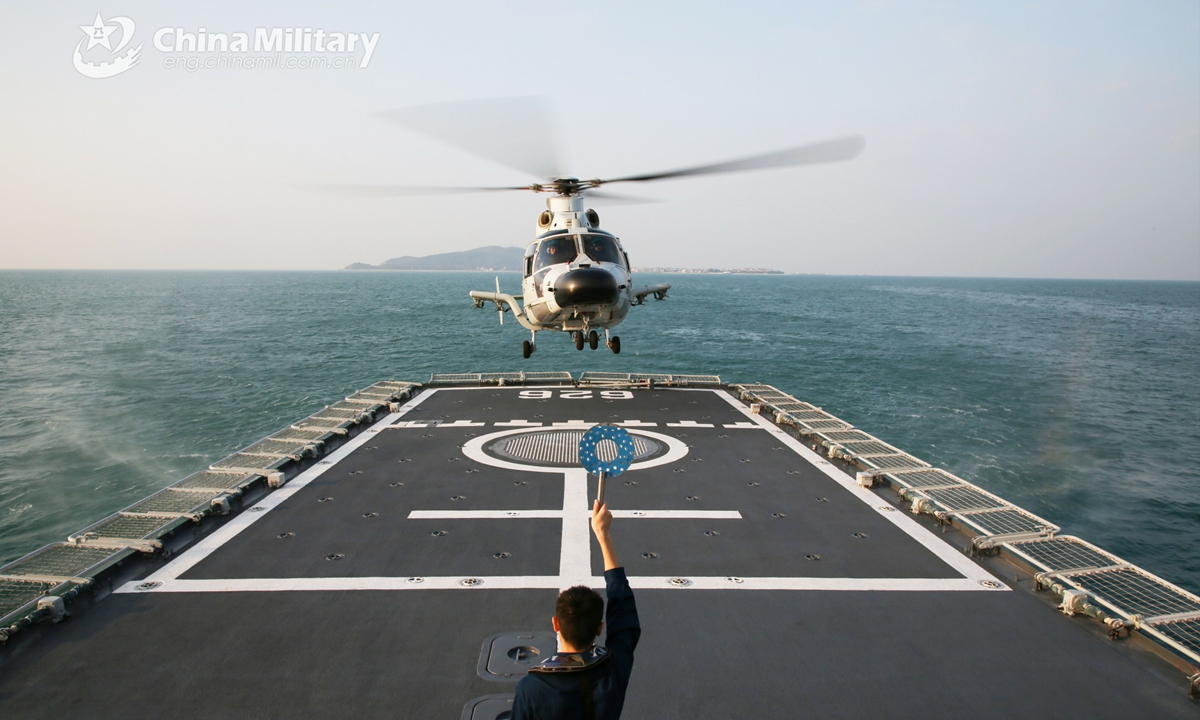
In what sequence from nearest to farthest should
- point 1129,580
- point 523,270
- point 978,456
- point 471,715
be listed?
point 471,715
point 1129,580
point 523,270
point 978,456

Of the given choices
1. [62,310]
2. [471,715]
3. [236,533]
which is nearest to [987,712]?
[471,715]

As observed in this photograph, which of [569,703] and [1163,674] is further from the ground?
[569,703]

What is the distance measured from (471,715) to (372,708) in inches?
51.9

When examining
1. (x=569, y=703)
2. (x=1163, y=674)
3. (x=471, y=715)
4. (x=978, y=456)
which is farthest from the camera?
(x=978, y=456)

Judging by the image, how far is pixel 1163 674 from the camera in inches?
341

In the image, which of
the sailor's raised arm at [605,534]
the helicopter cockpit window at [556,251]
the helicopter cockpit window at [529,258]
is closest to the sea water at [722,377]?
the helicopter cockpit window at [529,258]

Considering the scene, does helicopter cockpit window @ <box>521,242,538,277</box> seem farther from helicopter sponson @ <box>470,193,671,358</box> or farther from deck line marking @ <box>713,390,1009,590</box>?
deck line marking @ <box>713,390,1009,590</box>

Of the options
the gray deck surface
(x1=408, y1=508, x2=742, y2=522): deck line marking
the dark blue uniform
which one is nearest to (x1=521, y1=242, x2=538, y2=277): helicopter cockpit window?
the gray deck surface

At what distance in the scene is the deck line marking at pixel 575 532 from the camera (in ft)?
37.9

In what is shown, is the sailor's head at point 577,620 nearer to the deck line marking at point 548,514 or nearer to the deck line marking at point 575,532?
the deck line marking at point 575,532

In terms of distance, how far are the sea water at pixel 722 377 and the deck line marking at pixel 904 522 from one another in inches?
563

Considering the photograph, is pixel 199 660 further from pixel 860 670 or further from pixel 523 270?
pixel 523 270

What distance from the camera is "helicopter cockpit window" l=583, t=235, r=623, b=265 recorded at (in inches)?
847

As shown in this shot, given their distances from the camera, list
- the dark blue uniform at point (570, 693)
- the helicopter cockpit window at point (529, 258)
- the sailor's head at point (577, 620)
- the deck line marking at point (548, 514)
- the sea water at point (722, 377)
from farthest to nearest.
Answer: the sea water at point (722, 377) → the helicopter cockpit window at point (529, 258) → the deck line marking at point (548, 514) → the sailor's head at point (577, 620) → the dark blue uniform at point (570, 693)
